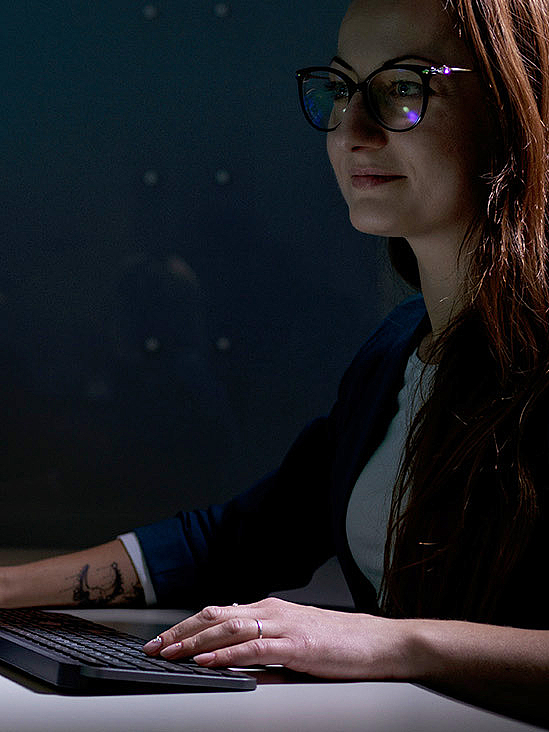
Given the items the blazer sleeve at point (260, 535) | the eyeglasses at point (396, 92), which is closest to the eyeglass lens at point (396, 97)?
the eyeglasses at point (396, 92)

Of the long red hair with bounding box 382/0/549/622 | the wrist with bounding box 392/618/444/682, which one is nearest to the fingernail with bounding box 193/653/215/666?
the wrist with bounding box 392/618/444/682

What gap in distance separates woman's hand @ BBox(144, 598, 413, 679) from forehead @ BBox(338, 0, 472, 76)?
24.0 inches

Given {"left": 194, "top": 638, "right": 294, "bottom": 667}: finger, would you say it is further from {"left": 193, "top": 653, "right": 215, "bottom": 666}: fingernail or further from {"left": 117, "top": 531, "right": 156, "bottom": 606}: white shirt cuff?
{"left": 117, "top": 531, "right": 156, "bottom": 606}: white shirt cuff

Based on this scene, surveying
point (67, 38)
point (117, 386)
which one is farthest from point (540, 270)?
point (67, 38)

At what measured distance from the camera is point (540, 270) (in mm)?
1117

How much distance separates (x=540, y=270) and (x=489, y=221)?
0.25 ft

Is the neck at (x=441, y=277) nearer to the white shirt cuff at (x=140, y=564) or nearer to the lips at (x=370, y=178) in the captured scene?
the lips at (x=370, y=178)

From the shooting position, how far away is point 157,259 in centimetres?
188

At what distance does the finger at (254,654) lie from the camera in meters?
0.85

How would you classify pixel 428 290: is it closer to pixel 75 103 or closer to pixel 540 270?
pixel 540 270

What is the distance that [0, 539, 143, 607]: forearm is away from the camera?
4.33 feet

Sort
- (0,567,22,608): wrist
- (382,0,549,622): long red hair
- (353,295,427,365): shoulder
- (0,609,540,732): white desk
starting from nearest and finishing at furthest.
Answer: (0,609,540,732): white desk < (382,0,549,622): long red hair < (0,567,22,608): wrist < (353,295,427,365): shoulder

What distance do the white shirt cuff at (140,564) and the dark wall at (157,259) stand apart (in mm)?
439

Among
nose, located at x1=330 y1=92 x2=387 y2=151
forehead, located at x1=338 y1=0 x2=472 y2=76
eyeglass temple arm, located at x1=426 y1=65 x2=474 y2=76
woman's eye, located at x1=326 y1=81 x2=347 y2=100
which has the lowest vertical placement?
nose, located at x1=330 y1=92 x2=387 y2=151
